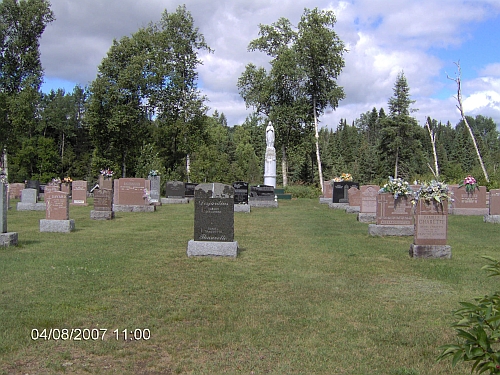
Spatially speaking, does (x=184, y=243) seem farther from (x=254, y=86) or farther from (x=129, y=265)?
(x=254, y=86)

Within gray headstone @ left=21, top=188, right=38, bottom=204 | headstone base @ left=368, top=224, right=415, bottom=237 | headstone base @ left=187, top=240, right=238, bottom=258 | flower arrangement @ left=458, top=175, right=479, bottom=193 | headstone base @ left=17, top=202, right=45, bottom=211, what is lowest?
headstone base @ left=187, top=240, right=238, bottom=258

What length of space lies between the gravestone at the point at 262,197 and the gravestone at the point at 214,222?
1510 cm

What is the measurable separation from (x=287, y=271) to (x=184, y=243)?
12.9 feet

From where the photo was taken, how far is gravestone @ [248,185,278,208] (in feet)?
82.1

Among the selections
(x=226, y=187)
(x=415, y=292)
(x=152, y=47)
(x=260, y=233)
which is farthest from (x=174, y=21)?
(x=415, y=292)

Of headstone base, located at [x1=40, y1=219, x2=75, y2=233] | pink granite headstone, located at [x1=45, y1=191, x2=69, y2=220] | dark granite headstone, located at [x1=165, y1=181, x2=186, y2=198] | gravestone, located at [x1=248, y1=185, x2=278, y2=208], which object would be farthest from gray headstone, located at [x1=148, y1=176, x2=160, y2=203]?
headstone base, located at [x1=40, y1=219, x2=75, y2=233]

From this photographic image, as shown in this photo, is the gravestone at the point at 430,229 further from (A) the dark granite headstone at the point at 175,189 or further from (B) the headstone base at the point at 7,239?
(A) the dark granite headstone at the point at 175,189

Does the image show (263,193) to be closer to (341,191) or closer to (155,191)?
(341,191)

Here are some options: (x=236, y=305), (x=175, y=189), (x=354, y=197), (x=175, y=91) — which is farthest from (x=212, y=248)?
(x=175, y=91)

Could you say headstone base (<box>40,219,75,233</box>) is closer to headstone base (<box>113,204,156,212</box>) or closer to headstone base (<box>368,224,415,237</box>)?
headstone base (<box>113,204,156,212</box>)

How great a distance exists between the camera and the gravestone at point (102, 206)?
17297mm

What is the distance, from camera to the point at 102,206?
1741 centimetres

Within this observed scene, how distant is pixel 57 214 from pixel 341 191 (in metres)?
15.4
